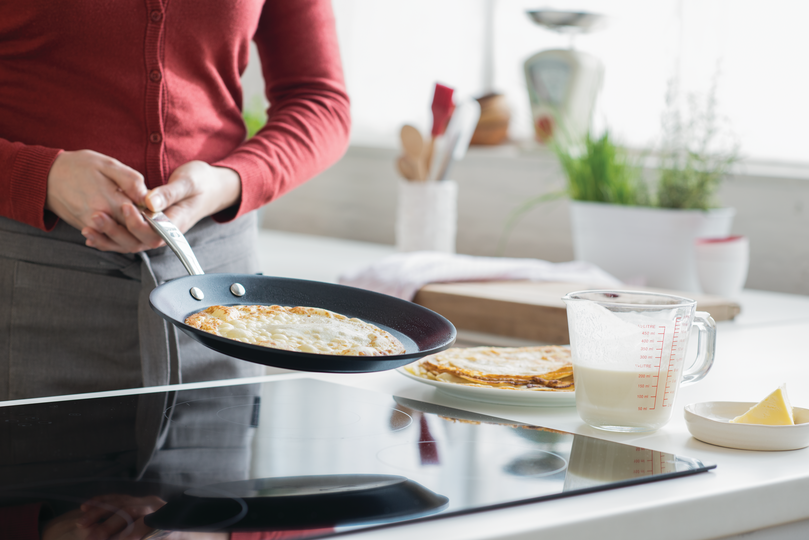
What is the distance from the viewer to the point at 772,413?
2.07ft

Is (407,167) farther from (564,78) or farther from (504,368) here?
(504,368)

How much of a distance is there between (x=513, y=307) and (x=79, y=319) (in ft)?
2.30

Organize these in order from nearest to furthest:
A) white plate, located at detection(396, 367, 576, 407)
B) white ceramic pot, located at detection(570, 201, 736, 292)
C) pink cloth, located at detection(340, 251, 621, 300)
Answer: white plate, located at detection(396, 367, 576, 407) → pink cloth, located at detection(340, 251, 621, 300) → white ceramic pot, located at detection(570, 201, 736, 292)

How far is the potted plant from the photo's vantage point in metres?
1.75

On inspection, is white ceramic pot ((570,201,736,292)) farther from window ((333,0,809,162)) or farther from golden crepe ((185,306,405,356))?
golden crepe ((185,306,405,356))

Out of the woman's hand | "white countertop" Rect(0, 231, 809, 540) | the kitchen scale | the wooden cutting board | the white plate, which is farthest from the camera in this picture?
the kitchen scale

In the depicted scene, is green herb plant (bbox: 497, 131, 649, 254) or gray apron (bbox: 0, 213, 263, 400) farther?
green herb plant (bbox: 497, 131, 649, 254)

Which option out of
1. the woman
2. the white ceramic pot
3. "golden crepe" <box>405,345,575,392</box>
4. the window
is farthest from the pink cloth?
"golden crepe" <box>405,345,575,392</box>

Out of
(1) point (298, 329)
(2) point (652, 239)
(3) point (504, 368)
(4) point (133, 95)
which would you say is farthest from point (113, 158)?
(2) point (652, 239)

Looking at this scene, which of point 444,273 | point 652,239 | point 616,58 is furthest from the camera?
point 616,58

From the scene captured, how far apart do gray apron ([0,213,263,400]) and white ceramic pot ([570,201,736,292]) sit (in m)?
1.07

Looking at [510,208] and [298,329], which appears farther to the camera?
[510,208]

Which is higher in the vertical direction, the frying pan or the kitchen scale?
the kitchen scale

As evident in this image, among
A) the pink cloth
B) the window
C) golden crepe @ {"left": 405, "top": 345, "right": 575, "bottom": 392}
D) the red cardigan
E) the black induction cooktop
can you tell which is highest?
the window
